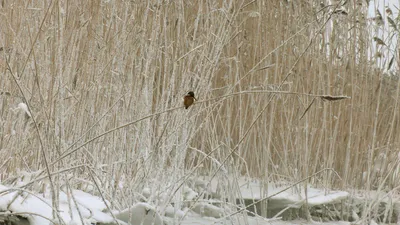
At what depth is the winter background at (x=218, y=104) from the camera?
7.02 feet

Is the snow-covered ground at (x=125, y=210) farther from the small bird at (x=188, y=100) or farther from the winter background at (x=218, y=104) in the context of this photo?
the small bird at (x=188, y=100)

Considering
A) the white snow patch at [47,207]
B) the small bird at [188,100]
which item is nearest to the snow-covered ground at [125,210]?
the white snow patch at [47,207]

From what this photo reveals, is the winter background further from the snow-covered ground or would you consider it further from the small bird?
the small bird

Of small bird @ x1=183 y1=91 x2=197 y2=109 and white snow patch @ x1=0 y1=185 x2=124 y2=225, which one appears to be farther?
white snow patch @ x1=0 y1=185 x2=124 y2=225

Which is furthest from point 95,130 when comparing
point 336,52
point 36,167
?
point 336,52

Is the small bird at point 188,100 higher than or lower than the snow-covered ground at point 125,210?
higher

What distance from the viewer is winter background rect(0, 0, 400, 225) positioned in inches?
84.3

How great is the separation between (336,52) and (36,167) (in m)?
2.00

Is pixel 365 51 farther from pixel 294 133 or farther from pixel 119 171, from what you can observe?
pixel 119 171

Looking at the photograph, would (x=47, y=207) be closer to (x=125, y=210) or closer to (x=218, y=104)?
(x=125, y=210)

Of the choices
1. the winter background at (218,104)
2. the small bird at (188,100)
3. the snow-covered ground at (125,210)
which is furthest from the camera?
the winter background at (218,104)

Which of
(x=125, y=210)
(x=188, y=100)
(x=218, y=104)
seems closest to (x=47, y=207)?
(x=125, y=210)

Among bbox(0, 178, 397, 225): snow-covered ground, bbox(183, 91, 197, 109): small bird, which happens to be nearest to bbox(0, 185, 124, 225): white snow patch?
bbox(0, 178, 397, 225): snow-covered ground

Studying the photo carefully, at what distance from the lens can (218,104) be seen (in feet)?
9.82
